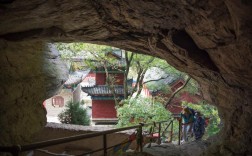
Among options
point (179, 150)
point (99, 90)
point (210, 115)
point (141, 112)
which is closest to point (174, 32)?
point (179, 150)

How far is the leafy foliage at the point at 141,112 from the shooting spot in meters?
12.8

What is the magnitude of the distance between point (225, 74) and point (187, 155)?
3.40 metres

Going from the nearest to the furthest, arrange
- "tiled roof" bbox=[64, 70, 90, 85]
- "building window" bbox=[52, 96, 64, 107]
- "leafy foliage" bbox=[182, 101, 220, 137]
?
"leafy foliage" bbox=[182, 101, 220, 137] → "tiled roof" bbox=[64, 70, 90, 85] → "building window" bbox=[52, 96, 64, 107]

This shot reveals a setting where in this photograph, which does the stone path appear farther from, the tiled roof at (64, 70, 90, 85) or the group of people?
the tiled roof at (64, 70, 90, 85)

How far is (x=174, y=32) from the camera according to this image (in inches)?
188

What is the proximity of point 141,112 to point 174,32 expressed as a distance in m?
8.60

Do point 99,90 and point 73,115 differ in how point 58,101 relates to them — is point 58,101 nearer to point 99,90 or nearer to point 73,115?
point 99,90

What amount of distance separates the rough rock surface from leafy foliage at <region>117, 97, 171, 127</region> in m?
6.04

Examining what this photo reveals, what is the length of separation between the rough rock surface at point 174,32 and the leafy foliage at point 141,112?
604cm

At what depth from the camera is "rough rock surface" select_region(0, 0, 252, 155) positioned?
3545 millimetres

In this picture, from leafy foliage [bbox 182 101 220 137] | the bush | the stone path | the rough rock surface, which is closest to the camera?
the rough rock surface

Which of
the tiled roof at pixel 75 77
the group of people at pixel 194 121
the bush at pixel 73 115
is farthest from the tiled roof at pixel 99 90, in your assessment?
the group of people at pixel 194 121

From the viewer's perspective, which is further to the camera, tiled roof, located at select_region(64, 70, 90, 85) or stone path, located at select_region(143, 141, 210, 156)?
tiled roof, located at select_region(64, 70, 90, 85)

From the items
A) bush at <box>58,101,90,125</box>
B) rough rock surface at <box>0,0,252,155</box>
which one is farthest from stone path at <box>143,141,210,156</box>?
bush at <box>58,101,90,125</box>
